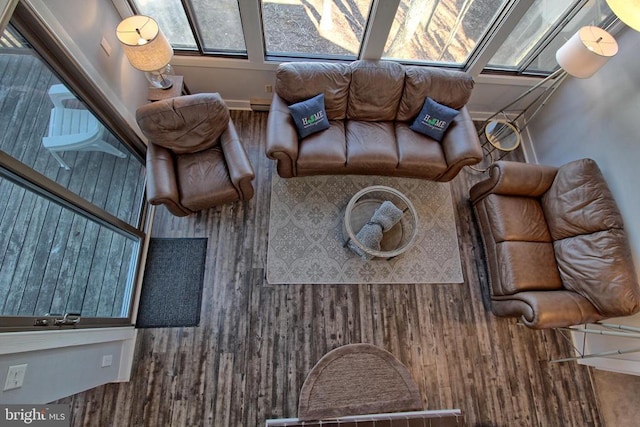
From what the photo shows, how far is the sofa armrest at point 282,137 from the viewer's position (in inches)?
107

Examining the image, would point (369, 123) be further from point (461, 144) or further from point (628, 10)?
point (628, 10)

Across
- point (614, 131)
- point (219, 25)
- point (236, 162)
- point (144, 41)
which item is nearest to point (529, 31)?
point (614, 131)

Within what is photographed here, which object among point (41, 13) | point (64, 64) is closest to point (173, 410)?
point (64, 64)

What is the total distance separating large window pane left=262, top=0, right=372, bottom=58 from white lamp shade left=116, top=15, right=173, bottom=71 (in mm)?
957

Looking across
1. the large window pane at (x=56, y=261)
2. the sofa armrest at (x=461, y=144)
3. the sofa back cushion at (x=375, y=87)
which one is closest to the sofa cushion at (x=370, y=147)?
the sofa back cushion at (x=375, y=87)

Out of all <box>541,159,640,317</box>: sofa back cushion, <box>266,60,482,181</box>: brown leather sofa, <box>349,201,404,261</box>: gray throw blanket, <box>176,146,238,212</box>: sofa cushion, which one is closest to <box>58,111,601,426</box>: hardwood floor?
<box>176,146,238,212</box>: sofa cushion

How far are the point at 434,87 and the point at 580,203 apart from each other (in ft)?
5.38

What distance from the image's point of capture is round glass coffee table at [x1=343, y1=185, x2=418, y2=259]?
273 centimetres

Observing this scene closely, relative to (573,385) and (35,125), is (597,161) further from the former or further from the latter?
(35,125)

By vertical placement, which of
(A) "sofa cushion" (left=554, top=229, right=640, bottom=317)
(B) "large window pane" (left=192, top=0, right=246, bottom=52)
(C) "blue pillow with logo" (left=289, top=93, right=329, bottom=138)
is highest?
(B) "large window pane" (left=192, top=0, right=246, bottom=52)

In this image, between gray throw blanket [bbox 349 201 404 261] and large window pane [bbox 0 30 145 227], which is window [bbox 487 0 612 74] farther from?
large window pane [bbox 0 30 145 227]

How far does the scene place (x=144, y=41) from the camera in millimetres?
2490
